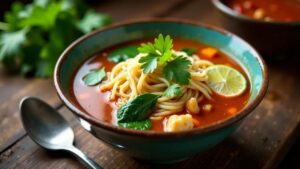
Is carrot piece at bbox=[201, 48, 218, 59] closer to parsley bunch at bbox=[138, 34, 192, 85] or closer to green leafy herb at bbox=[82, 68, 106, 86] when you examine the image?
parsley bunch at bbox=[138, 34, 192, 85]

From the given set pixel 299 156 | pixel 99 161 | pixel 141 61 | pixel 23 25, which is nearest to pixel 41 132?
pixel 99 161

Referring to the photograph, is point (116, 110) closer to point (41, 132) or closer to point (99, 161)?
point (99, 161)

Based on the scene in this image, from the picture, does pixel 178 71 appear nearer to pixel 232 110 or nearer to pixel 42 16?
pixel 232 110

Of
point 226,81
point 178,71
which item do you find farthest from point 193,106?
point 226,81

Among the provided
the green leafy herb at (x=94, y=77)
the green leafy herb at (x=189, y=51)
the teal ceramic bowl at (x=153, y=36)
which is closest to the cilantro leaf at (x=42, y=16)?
Answer: the teal ceramic bowl at (x=153, y=36)

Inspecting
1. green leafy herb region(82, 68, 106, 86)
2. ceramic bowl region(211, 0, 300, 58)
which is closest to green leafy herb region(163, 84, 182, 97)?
green leafy herb region(82, 68, 106, 86)

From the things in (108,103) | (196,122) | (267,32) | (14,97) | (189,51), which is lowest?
(14,97)
